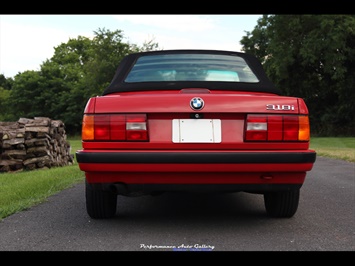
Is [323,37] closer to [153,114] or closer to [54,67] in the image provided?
[153,114]

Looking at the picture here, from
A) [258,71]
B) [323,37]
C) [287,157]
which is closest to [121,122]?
[287,157]

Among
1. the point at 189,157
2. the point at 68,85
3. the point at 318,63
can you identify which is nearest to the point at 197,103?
the point at 189,157

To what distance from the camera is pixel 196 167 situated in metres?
3.33

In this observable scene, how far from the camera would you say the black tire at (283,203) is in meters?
3.93

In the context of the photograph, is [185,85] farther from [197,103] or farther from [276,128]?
[276,128]

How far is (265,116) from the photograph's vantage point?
3420 millimetres

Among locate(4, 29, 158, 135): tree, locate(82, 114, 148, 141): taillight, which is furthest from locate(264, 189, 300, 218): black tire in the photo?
locate(4, 29, 158, 135): tree

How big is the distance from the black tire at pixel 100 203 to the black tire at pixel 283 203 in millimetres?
1417

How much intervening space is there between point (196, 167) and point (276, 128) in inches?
27.5

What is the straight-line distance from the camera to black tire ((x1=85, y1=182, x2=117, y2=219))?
12.5ft

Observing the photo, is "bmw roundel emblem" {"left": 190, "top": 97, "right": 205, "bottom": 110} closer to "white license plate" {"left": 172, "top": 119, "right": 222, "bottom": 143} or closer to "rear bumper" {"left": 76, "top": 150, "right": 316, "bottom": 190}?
"white license plate" {"left": 172, "top": 119, "right": 222, "bottom": 143}

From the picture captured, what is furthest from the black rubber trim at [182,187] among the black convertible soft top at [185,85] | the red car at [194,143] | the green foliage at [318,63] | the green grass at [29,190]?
the green foliage at [318,63]

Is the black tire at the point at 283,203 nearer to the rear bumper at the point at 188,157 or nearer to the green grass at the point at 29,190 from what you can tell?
the rear bumper at the point at 188,157
